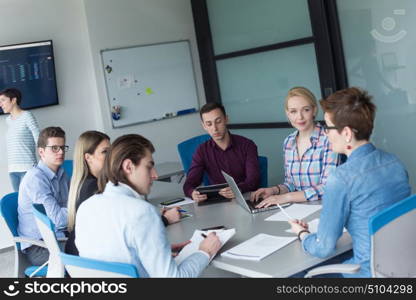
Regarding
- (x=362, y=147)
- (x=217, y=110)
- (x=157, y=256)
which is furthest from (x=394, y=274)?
(x=217, y=110)

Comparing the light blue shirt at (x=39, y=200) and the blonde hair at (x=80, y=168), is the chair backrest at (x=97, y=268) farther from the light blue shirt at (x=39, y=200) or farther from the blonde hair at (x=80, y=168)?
the light blue shirt at (x=39, y=200)

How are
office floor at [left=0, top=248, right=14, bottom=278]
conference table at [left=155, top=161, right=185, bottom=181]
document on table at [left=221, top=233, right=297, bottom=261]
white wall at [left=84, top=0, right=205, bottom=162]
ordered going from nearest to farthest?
document on table at [left=221, top=233, right=297, bottom=261], conference table at [left=155, top=161, right=185, bottom=181], office floor at [left=0, top=248, right=14, bottom=278], white wall at [left=84, top=0, right=205, bottom=162]

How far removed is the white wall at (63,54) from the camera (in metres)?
5.89

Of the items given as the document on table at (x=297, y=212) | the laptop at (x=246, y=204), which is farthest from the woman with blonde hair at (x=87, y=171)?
the document on table at (x=297, y=212)

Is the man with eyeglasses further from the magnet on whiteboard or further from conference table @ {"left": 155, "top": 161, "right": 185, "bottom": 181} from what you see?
the magnet on whiteboard

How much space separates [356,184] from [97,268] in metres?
1.01

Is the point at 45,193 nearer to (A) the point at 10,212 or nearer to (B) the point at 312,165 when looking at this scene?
(A) the point at 10,212

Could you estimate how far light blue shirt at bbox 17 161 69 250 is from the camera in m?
3.23

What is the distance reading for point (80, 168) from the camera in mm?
2885

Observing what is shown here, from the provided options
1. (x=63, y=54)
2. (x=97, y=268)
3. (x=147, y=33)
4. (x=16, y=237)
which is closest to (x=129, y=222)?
(x=97, y=268)

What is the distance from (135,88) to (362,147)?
15.2 feet

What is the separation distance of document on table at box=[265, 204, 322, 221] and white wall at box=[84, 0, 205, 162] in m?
3.87

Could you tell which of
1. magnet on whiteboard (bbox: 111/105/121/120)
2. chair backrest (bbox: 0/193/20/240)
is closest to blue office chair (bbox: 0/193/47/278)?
chair backrest (bbox: 0/193/20/240)

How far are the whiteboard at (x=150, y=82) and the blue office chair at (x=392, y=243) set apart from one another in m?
4.69
